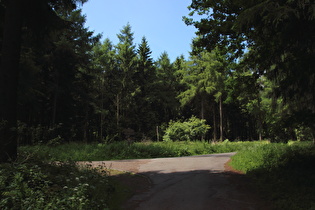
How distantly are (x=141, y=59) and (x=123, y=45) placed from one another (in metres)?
5.45

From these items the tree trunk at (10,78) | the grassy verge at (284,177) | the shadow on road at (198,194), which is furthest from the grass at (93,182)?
the tree trunk at (10,78)

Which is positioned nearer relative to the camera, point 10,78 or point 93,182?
point 93,182

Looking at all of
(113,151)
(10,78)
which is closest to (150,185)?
(10,78)

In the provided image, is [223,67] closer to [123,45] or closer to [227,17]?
[227,17]

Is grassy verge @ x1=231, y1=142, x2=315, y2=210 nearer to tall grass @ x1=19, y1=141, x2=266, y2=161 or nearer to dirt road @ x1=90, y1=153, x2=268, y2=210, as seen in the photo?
dirt road @ x1=90, y1=153, x2=268, y2=210

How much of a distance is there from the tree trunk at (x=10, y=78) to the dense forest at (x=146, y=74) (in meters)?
0.03

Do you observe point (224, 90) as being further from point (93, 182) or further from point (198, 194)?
point (93, 182)

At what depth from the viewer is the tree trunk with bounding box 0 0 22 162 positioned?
6816 mm

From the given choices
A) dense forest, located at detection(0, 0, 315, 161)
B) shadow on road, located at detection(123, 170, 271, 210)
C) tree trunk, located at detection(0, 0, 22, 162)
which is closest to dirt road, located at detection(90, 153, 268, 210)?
shadow on road, located at detection(123, 170, 271, 210)

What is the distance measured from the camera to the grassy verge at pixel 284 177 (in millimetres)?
5488

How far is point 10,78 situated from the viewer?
23.5 feet

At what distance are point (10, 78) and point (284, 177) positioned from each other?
8.86 metres

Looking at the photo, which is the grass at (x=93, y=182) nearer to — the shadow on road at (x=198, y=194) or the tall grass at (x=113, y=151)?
the shadow on road at (x=198, y=194)

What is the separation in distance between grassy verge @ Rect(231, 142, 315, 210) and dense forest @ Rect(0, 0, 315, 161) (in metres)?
1.19
